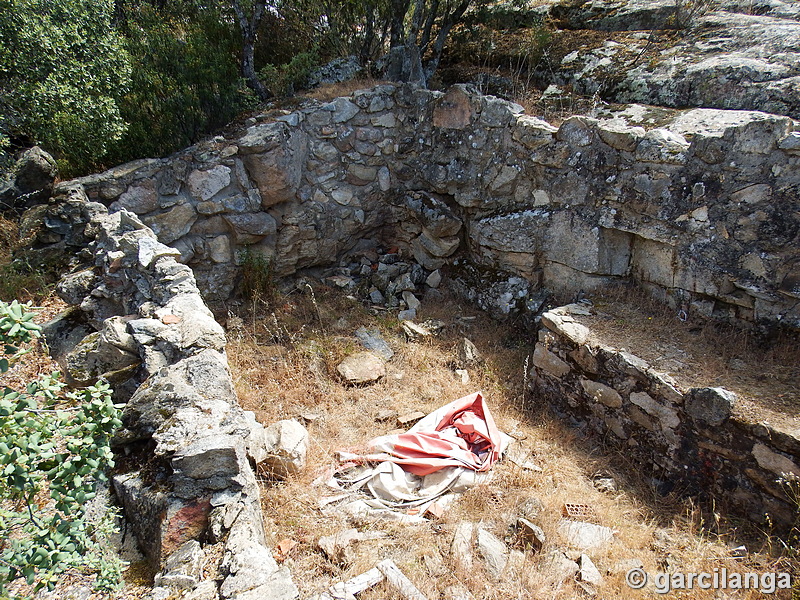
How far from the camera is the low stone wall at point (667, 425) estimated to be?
3500mm

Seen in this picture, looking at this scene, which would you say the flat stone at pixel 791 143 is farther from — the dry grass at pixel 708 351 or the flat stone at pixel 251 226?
the flat stone at pixel 251 226

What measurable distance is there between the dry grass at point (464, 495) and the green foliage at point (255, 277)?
0.19 meters

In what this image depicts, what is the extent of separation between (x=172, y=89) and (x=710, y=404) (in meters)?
5.65

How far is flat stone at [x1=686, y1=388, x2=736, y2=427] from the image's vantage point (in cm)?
368

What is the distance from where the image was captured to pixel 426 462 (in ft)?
12.4

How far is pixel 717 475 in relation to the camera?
148 inches

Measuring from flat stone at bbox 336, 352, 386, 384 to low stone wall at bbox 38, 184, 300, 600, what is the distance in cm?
101

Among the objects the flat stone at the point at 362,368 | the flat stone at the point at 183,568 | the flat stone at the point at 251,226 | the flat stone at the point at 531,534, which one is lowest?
the flat stone at the point at 531,534

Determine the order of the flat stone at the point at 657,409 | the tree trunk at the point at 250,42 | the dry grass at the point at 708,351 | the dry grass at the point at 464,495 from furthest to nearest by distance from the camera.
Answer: the tree trunk at the point at 250,42
the flat stone at the point at 657,409
the dry grass at the point at 708,351
the dry grass at the point at 464,495

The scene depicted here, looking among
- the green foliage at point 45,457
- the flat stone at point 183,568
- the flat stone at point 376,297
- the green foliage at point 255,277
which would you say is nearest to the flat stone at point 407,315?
the flat stone at point 376,297

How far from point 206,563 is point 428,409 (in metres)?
2.52

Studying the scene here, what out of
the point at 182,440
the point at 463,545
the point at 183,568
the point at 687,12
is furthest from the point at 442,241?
the point at 183,568

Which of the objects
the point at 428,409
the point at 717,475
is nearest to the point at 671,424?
the point at 717,475

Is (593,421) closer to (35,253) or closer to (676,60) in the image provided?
(676,60)
